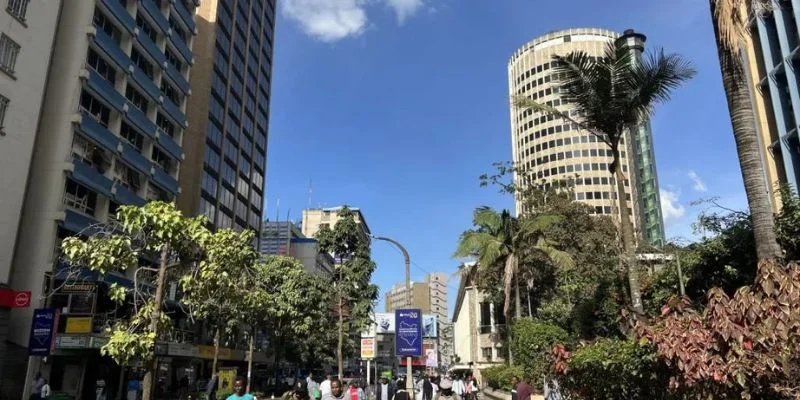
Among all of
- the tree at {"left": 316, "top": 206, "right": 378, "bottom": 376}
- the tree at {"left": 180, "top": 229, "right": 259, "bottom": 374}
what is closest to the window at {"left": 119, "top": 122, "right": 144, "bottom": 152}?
the tree at {"left": 316, "top": 206, "right": 378, "bottom": 376}

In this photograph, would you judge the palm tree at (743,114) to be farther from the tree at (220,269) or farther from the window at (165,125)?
the window at (165,125)

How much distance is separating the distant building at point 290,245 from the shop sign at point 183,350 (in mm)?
55832

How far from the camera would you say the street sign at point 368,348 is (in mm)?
22281

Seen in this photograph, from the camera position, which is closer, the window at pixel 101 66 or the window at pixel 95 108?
the window at pixel 95 108

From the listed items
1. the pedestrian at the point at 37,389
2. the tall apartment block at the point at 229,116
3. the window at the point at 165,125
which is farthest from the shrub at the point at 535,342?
the tall apartment block at the point at 229,116

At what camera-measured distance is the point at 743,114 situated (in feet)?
30.5

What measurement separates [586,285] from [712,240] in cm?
1321

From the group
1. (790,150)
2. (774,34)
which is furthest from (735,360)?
(774,34)

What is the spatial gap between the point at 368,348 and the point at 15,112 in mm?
20235

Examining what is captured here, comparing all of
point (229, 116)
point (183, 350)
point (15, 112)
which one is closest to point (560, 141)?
point (229, 116)

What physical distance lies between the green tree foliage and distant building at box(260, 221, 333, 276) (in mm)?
90726

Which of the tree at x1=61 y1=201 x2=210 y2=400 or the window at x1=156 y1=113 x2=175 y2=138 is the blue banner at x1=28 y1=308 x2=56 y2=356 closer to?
the tree at x1=61 y1=201 x2=210 y2=400

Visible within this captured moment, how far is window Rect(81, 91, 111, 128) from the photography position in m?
34.0

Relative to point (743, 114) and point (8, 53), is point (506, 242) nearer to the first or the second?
point (743, 114)
